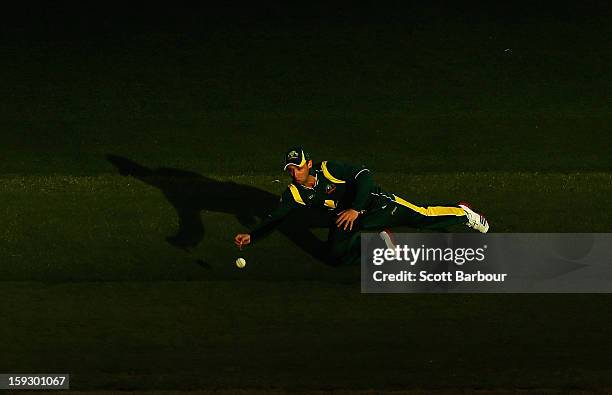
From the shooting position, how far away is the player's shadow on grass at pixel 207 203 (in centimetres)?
1944

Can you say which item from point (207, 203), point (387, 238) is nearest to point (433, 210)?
point (387, 238)

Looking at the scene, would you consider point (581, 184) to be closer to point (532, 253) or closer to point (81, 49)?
point (532, 253)

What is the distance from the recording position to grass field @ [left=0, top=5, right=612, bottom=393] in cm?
1542

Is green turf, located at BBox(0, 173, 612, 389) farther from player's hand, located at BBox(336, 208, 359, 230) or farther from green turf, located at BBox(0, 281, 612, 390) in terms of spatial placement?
player's hand, located at BBox(336, 208, 359, 230)

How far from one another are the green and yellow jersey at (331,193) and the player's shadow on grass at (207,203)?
889 mm

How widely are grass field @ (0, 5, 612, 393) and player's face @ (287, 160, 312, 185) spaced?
124 cm

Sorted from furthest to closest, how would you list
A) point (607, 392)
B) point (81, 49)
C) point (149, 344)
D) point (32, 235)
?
1. point (81, 49)
2. point (32, 235)
3. point (149, 344)
4. point (607, 392)

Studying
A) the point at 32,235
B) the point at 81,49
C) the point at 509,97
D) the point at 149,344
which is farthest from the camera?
the point at 81,49

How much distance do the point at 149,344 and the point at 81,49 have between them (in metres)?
13.7

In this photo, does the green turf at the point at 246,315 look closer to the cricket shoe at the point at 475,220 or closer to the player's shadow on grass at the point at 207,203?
the player's shadow on grass at the point at 207,203

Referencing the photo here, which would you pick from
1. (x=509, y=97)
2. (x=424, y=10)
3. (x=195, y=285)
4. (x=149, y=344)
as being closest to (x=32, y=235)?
(x=195, y=285)

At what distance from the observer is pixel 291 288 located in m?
17.6

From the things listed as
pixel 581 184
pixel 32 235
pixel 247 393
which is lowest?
pixel 247 393

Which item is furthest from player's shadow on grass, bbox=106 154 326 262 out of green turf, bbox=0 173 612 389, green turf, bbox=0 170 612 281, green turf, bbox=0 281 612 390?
green turf, bbox=0 281 612 390
